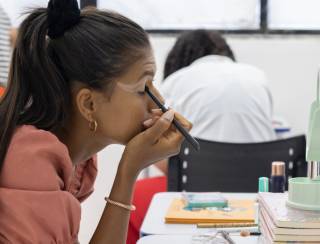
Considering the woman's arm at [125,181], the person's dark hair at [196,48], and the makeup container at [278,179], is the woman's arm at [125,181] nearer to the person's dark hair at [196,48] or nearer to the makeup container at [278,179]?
the makeup container at [278,179]

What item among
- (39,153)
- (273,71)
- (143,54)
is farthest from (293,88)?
(39,153)

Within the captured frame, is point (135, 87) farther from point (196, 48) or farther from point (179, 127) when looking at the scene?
point (196, 48)

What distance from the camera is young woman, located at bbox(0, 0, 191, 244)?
0.85m

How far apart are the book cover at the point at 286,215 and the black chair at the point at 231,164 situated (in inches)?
28.1

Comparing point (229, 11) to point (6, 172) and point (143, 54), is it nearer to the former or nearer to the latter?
point (143, 54)

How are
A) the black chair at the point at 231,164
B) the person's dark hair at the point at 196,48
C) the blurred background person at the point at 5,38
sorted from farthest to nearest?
1. the person's dark hair at the point at 196,48
2. the blurred background person at the point at 5,38
3. the black chair at the point at 231,164

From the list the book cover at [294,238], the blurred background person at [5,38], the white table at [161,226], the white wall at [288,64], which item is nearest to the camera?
the book cover at [294,238]

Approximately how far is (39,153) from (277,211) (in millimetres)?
358

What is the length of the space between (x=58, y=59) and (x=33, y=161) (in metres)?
0.21

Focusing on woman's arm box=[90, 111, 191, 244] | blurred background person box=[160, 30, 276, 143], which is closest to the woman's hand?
woman's arm box=[90, 111, 191, 244]

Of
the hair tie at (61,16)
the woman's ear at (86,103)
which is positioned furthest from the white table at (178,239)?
the hair tie at (61,16)

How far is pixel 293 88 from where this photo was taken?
305cm

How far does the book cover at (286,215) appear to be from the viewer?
72 cm

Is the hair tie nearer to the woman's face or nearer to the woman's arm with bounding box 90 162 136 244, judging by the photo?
the woman's face
